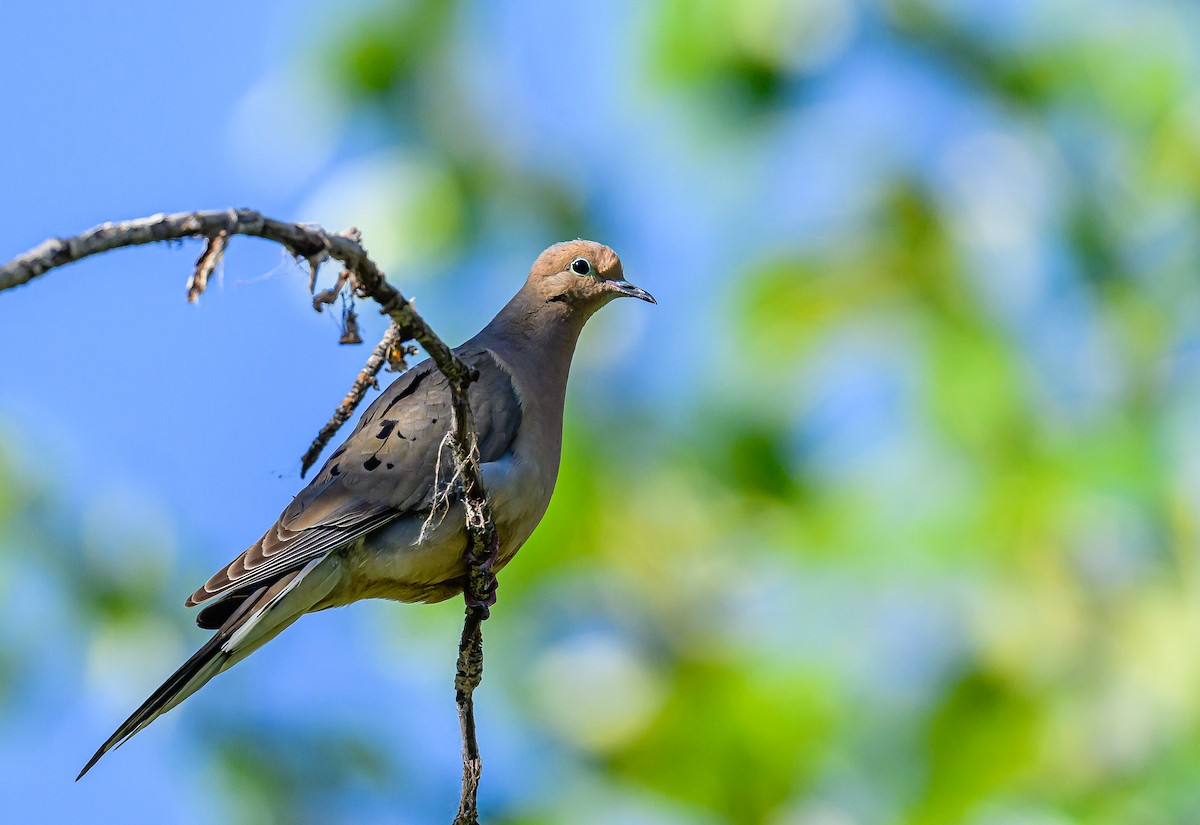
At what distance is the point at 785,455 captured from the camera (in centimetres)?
613

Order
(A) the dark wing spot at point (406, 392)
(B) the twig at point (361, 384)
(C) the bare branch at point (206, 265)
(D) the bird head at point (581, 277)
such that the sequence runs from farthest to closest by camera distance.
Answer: (D) the bird head at point (581, 277) → (A) the dark wing spot at point (406, 392) → (B) the twig at point (361, 384) → (C) the bare branch at point (206, 265)

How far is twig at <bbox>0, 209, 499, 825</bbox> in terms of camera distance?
172 centimetres

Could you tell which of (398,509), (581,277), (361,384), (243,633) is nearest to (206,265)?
(361,384)

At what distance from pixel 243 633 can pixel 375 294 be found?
148 centimetres

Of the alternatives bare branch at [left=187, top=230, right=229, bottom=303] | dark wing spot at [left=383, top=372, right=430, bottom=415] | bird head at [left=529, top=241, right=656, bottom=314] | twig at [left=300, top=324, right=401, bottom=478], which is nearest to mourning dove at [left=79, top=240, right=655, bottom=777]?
dark wing spot at [left=383, top=372, right=430, bottom=415]

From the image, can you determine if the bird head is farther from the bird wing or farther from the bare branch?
the bare branch

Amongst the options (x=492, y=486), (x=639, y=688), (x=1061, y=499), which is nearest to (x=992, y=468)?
(x=1061, y=499)

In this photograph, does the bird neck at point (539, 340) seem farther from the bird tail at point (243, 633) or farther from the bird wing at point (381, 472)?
the bird tail at point (243, 633)

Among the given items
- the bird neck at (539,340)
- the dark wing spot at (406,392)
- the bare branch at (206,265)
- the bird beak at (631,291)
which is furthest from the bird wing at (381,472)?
the bare branch at (206,265)

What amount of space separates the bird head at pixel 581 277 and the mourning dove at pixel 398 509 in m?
0.19

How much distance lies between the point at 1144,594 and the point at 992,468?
0.81 meters

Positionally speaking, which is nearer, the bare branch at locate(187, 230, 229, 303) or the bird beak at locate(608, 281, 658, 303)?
the bare branch at locate(187, 230, 229, 303)

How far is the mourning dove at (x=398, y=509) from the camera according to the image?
3.57 m

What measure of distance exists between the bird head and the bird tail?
4.25 ft
